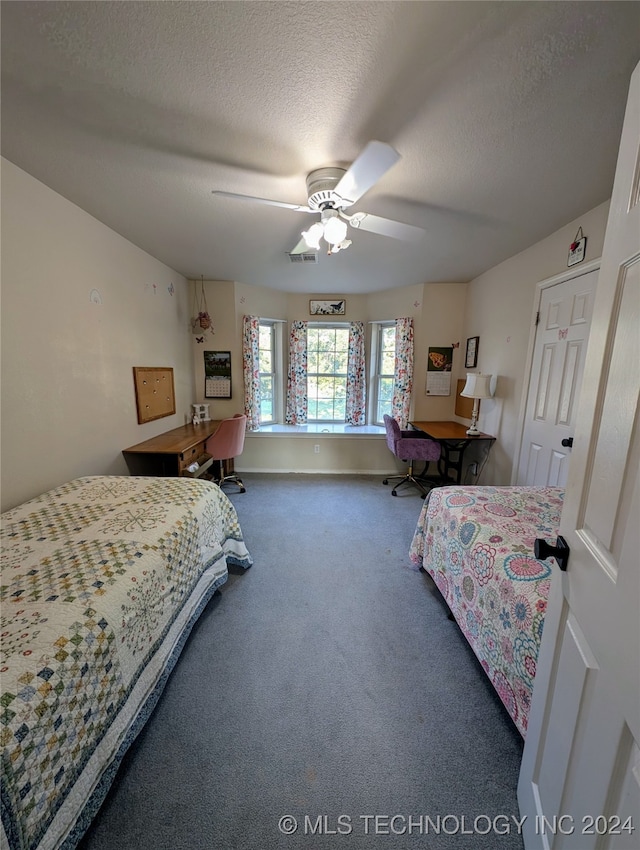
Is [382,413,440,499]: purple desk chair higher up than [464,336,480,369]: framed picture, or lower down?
lower down

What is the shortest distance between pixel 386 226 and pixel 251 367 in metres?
2.52

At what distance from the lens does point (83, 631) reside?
0.97 m

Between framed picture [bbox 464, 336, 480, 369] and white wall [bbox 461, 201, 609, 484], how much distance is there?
0.19 feet

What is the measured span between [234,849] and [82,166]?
113 inches

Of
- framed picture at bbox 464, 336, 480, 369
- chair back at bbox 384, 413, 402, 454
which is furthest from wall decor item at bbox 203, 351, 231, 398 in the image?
framed picture at bbox 464, 336, 480, 369

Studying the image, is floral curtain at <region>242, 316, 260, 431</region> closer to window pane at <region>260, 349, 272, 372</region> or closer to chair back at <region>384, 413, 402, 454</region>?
window pane at <region>260, 349, 272, 372</region>

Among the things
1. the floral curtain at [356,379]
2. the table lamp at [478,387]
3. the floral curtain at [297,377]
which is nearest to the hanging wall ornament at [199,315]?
the floral curtain at [297,377]

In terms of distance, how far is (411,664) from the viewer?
5.21 feet

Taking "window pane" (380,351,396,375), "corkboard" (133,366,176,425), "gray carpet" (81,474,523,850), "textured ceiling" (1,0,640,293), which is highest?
"textured ceiling" (1,0,640,293)

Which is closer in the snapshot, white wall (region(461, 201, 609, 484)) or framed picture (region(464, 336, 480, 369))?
white wall (region(461, 201, 609, 484))

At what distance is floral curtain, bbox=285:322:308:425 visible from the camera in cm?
425

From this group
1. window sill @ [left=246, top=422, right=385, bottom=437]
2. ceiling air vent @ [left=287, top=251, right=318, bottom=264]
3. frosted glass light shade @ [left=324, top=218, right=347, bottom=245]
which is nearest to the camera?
frosted glass light shade @ [left=324, top=218, right=347, bottom=245]

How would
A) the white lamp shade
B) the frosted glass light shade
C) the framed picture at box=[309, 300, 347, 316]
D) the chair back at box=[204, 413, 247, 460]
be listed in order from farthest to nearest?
the framed picture at box=[309, 300, 347, 316] < the chair back at box=[204, 413, 247, 460] < the white lamp shade < the frosted glass light shade

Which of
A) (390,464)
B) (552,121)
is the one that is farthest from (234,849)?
(390,464)
